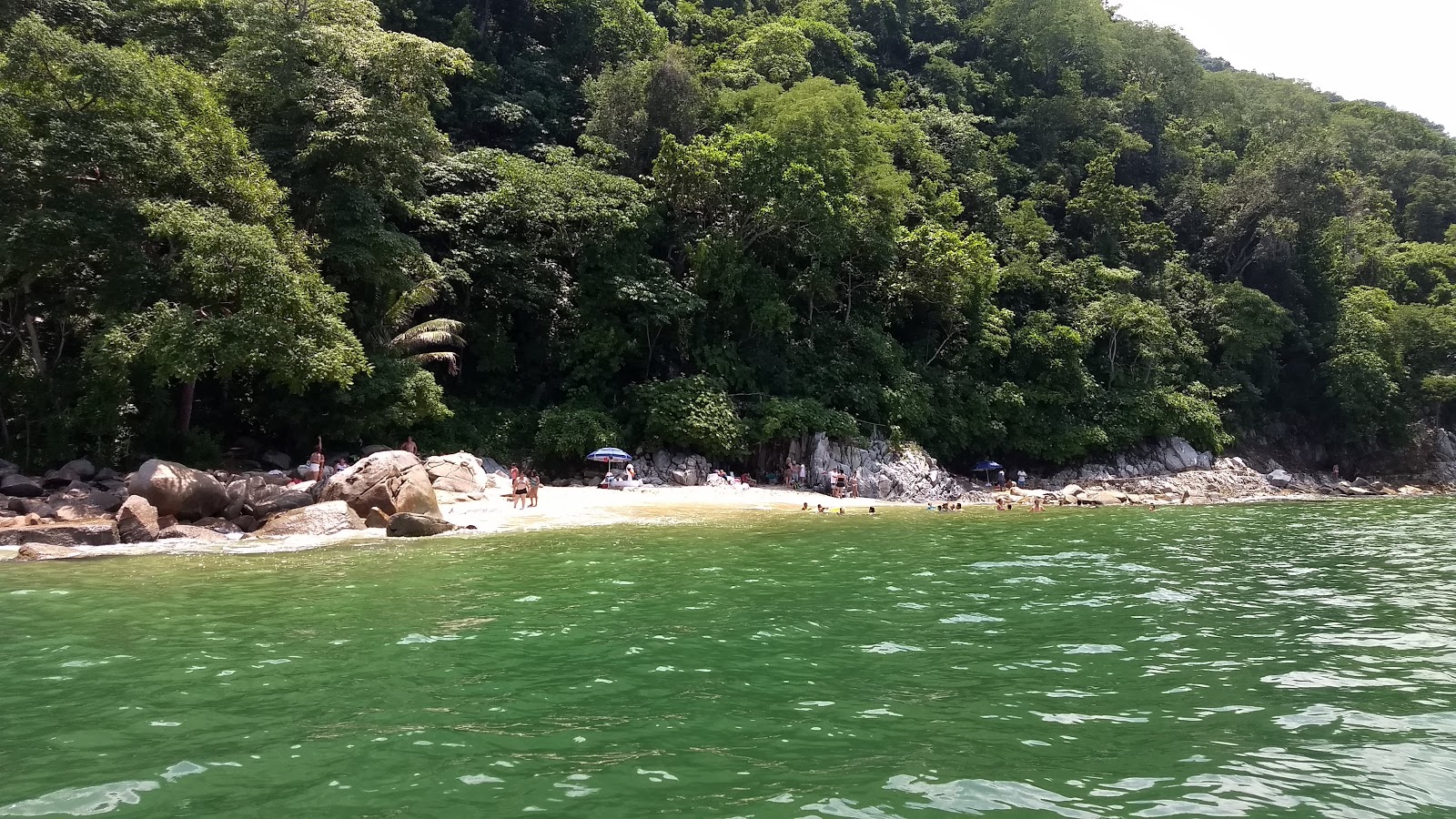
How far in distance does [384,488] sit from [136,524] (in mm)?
4468

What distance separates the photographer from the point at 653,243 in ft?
103

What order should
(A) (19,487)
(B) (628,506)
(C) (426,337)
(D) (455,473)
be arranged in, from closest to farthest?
(A) (19,487) → (B) (628,506) → (D) (455,473) → (C) (426,337)

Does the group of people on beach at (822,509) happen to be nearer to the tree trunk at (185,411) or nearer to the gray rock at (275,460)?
the gray rock at (275,460)

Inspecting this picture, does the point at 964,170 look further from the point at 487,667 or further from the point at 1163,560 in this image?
the point at 487,667

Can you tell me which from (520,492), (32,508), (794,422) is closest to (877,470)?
(794,422)

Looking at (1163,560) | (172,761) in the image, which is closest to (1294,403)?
(1163,560)

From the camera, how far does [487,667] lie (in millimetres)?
7086

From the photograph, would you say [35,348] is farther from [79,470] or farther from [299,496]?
[299,496]

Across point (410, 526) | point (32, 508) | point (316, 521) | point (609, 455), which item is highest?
point (609, 455)

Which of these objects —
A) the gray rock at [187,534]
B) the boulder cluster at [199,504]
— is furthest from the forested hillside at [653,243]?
the gray rock at [187,534]

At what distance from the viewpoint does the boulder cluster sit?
48.4 feet

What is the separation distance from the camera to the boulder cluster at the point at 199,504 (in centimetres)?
1475

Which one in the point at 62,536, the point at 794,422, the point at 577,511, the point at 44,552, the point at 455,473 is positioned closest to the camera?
the point at 44,552

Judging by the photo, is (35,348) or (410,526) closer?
(410,526)
